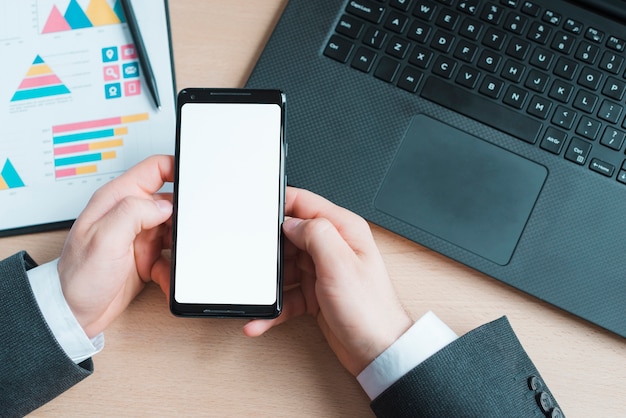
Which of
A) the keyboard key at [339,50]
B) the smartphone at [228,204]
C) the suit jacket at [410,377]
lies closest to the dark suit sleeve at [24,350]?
the suit jacket at [410,377]

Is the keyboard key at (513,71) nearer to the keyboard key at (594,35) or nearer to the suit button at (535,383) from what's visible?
the keyboard key at (594,35)

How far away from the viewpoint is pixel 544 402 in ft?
1.71

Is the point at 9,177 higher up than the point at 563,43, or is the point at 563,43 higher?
the point at 563,43

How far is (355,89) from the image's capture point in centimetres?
59

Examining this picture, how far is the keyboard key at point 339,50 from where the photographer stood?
598mm

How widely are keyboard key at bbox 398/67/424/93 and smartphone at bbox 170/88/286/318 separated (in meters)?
0.13

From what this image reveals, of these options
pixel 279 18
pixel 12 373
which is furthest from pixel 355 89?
pixel 12 373

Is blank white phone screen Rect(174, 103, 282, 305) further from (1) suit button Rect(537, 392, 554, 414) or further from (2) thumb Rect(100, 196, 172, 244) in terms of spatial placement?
(1) suit button Rect(537, 392, 554, 414)

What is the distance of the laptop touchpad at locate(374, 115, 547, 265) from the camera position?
1.87 feet

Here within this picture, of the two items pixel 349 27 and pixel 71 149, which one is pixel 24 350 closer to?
pixel 71 149

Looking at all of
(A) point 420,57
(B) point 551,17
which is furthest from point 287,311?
(B) point 551,17

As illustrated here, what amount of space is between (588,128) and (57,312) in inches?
19.1

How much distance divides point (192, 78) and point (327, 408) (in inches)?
12.9

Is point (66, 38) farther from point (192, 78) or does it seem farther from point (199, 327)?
point (199, 327)
